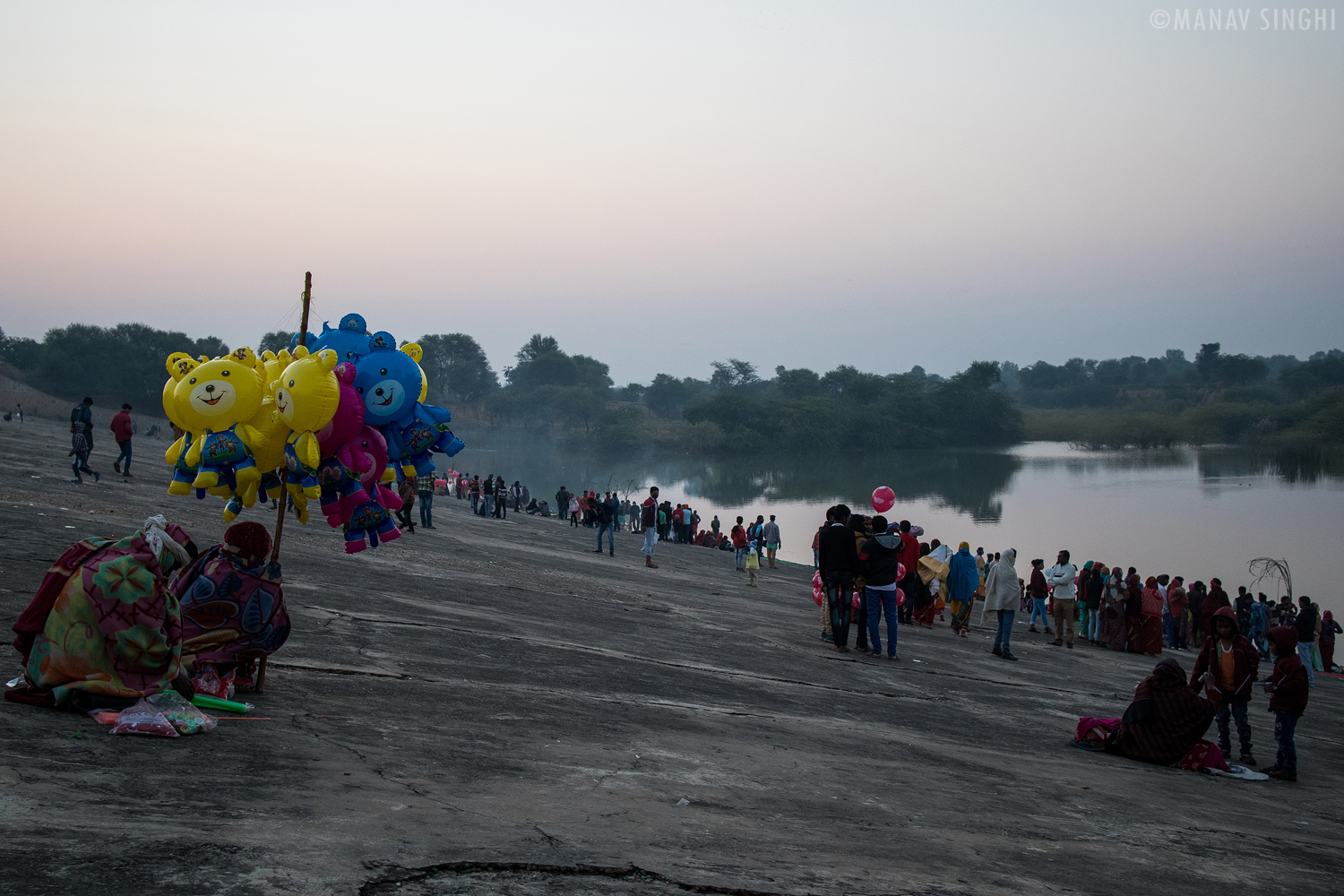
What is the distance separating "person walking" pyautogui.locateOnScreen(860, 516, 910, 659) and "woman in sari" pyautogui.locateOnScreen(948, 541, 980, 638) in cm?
419

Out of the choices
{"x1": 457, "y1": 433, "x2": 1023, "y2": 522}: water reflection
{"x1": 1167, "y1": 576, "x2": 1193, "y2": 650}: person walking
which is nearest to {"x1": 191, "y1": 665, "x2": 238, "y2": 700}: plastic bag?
{"x1": 1167, "y1": 576, "x2": 1193, "y2": 650}: person walking

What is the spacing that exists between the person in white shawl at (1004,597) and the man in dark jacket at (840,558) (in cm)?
294

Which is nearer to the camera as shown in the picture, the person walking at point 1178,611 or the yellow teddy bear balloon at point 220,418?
the yellow teddy bear balloon at point 220,418

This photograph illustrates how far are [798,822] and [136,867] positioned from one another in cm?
329

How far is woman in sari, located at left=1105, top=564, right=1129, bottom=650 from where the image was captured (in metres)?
17.5

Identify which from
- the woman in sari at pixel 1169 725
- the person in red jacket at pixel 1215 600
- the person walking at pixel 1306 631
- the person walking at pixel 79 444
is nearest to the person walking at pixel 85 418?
the person walking at pixel 79 444

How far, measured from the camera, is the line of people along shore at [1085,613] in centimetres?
890

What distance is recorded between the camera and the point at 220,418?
238 inches

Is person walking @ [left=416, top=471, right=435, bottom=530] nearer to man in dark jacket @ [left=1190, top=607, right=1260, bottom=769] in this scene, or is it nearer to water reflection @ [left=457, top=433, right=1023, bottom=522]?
man in dark jacket @ [left=1190, top=607, right=1260, bottom=769]

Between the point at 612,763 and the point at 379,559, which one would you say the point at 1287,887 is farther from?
the point at 379,559

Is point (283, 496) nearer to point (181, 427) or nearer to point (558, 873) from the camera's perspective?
point (181, 427)

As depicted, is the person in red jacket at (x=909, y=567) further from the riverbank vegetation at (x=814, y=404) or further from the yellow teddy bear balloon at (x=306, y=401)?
the riverbank vegetation at (x=814, y=404)

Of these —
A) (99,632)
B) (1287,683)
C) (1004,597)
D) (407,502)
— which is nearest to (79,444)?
(407,502)

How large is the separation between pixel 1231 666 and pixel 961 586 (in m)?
6.97
